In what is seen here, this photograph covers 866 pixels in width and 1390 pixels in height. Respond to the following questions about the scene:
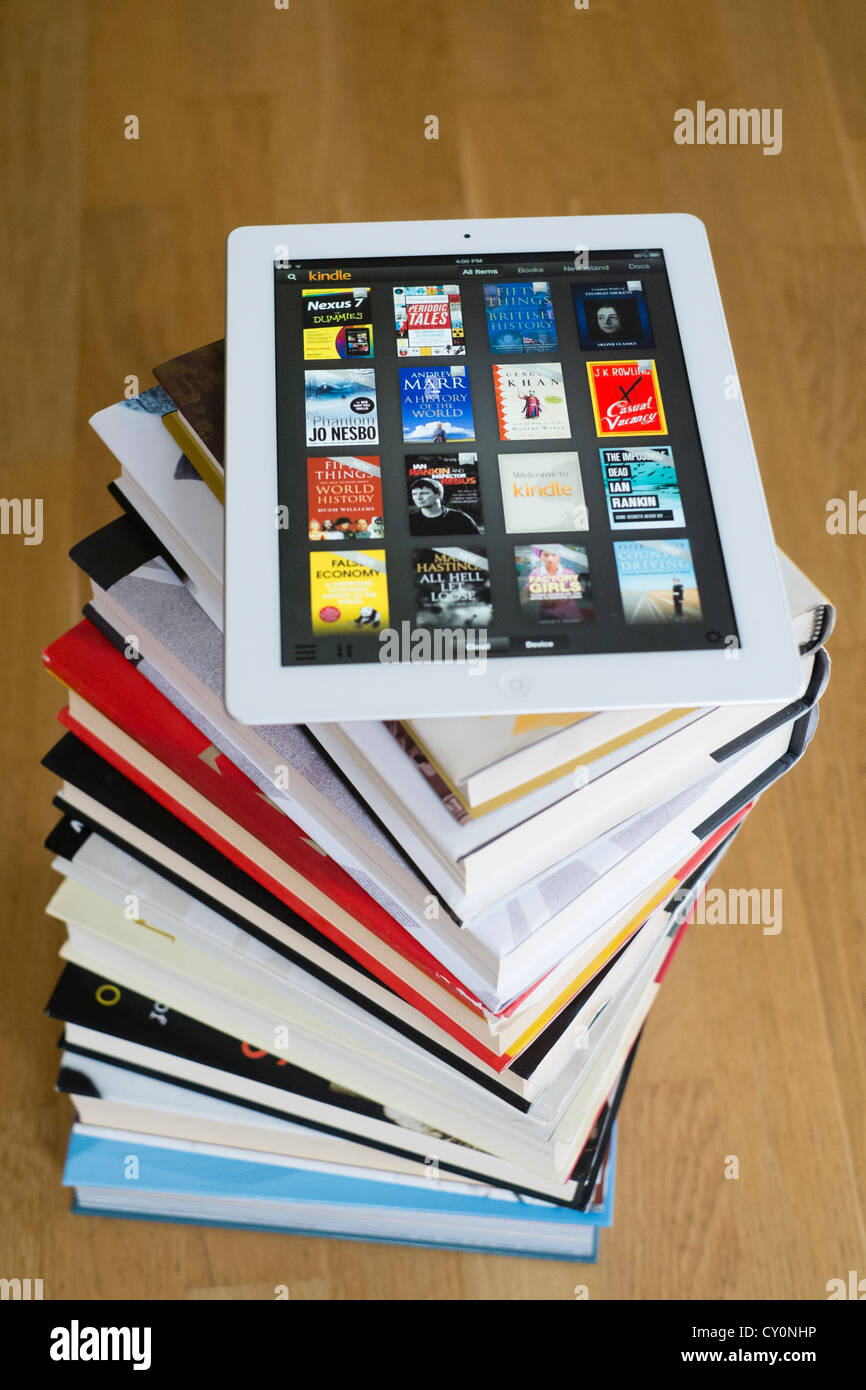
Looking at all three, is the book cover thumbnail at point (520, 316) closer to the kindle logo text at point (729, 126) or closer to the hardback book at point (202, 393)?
the hardback book at point (202, 393)

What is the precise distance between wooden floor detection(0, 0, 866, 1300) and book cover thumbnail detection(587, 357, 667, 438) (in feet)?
1.68

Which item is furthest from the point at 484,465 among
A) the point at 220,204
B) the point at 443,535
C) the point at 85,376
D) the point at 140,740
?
the point at 220,204

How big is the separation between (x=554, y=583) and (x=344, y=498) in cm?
8

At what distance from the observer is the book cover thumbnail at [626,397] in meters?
0.46

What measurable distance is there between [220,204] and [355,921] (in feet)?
2.76

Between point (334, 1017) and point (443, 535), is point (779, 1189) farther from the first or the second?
point (443, 535)

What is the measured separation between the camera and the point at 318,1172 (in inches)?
30.6

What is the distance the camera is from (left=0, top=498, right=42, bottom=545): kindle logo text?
1.00 m
